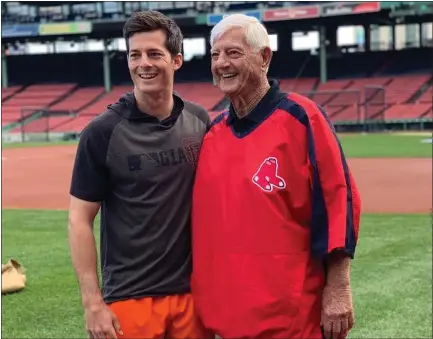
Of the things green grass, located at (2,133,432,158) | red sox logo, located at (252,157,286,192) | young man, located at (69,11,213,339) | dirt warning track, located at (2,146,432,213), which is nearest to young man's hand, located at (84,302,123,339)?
young man, located at (69,11,213,339)

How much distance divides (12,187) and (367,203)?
30.4ft

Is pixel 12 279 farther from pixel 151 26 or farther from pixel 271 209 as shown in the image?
pixel 271 209

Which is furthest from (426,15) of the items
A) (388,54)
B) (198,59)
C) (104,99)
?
(104,99)

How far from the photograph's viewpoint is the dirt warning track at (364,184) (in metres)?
12.3

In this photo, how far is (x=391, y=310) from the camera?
5535mm

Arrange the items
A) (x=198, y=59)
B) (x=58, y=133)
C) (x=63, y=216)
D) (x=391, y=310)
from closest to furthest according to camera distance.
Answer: (x=391, y=310)
(x=63, y=216)
(x=58, y=133)
(x=198, y=59)

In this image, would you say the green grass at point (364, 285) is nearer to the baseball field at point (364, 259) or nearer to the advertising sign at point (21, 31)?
the baseball field at point (364, 259)

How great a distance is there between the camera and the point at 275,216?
2428 mm

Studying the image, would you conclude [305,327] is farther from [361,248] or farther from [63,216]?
[63,216]

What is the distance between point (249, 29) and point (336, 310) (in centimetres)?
110

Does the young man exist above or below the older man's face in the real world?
below

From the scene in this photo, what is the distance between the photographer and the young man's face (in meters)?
2.60

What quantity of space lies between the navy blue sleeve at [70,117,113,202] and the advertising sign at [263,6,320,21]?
39547 mm

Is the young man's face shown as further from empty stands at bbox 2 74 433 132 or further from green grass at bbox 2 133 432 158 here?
→ empty stands at bbox 2 74 433 132
